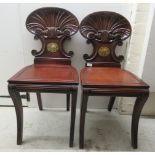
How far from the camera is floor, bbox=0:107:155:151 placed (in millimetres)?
1288

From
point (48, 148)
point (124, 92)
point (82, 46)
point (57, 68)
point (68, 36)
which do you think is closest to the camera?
point (124, 92)

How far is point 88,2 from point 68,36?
0.99 feet

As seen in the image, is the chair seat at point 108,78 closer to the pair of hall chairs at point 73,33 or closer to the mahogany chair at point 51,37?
the pair of hall chairs at point 73,33

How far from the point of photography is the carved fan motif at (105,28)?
144 cm

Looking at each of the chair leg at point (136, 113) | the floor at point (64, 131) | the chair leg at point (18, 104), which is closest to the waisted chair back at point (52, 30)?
the chair leg at point (18, 104)

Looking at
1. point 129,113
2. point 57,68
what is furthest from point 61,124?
point 129,113

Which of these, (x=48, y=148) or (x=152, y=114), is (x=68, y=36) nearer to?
(x=48, y=148)

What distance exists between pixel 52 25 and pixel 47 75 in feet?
1.54

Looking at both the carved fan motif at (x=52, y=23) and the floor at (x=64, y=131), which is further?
the carved fan motif at (x=52, y=23)

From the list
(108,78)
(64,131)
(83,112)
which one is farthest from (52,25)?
(64,131)

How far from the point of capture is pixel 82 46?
159 centimetres

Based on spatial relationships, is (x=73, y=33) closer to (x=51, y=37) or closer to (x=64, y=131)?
(x=51, y=37)

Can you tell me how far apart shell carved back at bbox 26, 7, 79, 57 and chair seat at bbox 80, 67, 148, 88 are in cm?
34

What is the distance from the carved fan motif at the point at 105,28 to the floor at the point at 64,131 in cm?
68
